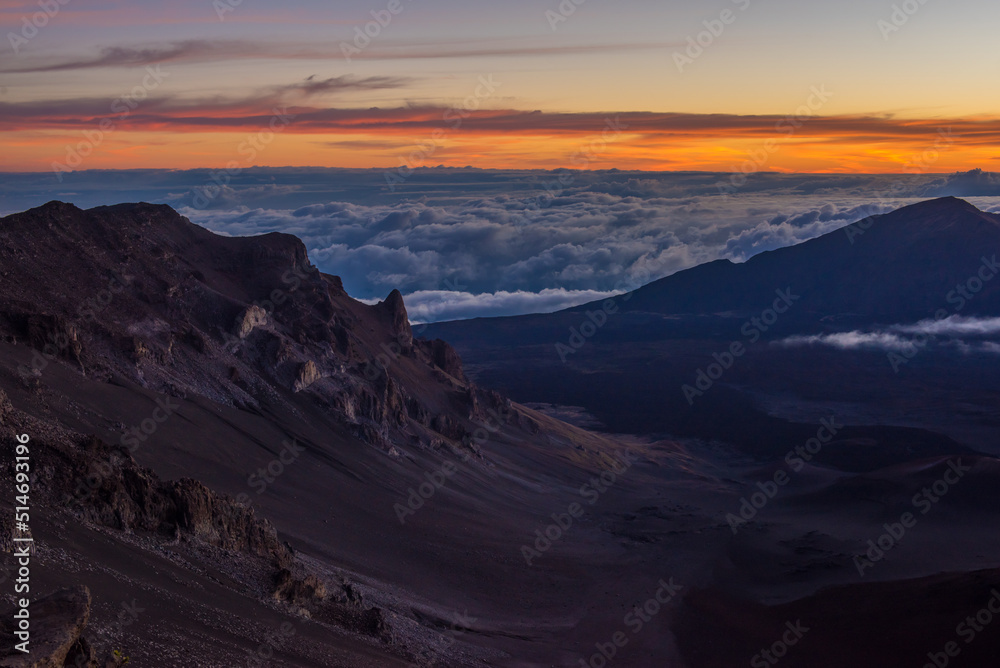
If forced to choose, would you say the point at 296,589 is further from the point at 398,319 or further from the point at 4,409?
the point at 398,319

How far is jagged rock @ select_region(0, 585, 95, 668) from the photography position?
50.8ft

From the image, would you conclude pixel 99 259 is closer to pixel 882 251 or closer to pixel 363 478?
pixel 363 478

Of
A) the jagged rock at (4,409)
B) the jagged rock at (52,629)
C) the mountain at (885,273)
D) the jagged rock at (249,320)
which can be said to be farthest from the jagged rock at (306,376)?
the mountain at (885,273)

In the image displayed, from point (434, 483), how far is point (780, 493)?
33.0 m

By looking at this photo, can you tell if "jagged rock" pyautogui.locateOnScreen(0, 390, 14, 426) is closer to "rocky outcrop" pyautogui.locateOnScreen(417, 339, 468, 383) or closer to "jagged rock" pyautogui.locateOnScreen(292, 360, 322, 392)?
"jagged rock" pyautogui.locateOnScreen(292, 360, 322, 392)

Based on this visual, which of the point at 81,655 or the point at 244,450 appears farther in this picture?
the point at 244,450

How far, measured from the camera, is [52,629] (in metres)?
16.5

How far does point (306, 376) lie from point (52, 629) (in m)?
42.0

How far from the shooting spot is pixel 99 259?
52.7 metres

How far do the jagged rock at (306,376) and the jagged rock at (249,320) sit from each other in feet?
14.3

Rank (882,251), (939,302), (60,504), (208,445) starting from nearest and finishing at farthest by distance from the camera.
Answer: (60,504) → (208,445) → (939,302) → (882,251)


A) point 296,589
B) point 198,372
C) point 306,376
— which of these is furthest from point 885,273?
point 296,589

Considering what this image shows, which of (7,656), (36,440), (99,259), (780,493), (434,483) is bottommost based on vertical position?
(780,493)

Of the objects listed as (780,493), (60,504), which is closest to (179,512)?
(60,504)
